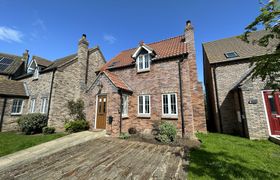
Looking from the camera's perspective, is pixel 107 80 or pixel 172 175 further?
pixel 107 80

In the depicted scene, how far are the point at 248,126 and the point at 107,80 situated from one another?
11505mm

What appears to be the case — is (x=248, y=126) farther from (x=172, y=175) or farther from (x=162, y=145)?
(x=172, y=175)

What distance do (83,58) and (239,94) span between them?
17.0 m

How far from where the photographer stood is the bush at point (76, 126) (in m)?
11.2

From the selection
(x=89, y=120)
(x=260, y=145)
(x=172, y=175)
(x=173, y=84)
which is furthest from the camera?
(x=89, y=120)

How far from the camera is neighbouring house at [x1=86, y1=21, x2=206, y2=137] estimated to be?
997 cm

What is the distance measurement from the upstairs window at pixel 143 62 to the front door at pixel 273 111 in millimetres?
9330

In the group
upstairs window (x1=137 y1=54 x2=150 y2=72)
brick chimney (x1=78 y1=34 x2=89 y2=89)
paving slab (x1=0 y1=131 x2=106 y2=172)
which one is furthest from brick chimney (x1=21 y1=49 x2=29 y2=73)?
upstairs window (x1=137 y1=54 x2=150 y2=72)

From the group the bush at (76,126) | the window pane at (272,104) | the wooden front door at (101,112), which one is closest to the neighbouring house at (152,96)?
the wooden front door at (101,112)

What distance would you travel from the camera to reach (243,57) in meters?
12.0

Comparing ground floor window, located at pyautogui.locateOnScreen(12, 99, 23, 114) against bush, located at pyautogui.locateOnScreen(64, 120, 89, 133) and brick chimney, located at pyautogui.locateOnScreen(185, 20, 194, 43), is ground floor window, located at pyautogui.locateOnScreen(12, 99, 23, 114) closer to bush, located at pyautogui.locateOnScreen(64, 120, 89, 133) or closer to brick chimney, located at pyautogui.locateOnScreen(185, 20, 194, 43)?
bush, located at pyautogui.locateOnScreen(64, 120, 89, 133)

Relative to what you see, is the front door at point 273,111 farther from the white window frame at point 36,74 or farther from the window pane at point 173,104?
the white window frame at point 36,74

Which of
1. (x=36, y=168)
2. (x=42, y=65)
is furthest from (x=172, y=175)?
(x=42, y=65)

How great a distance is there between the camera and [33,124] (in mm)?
11859
